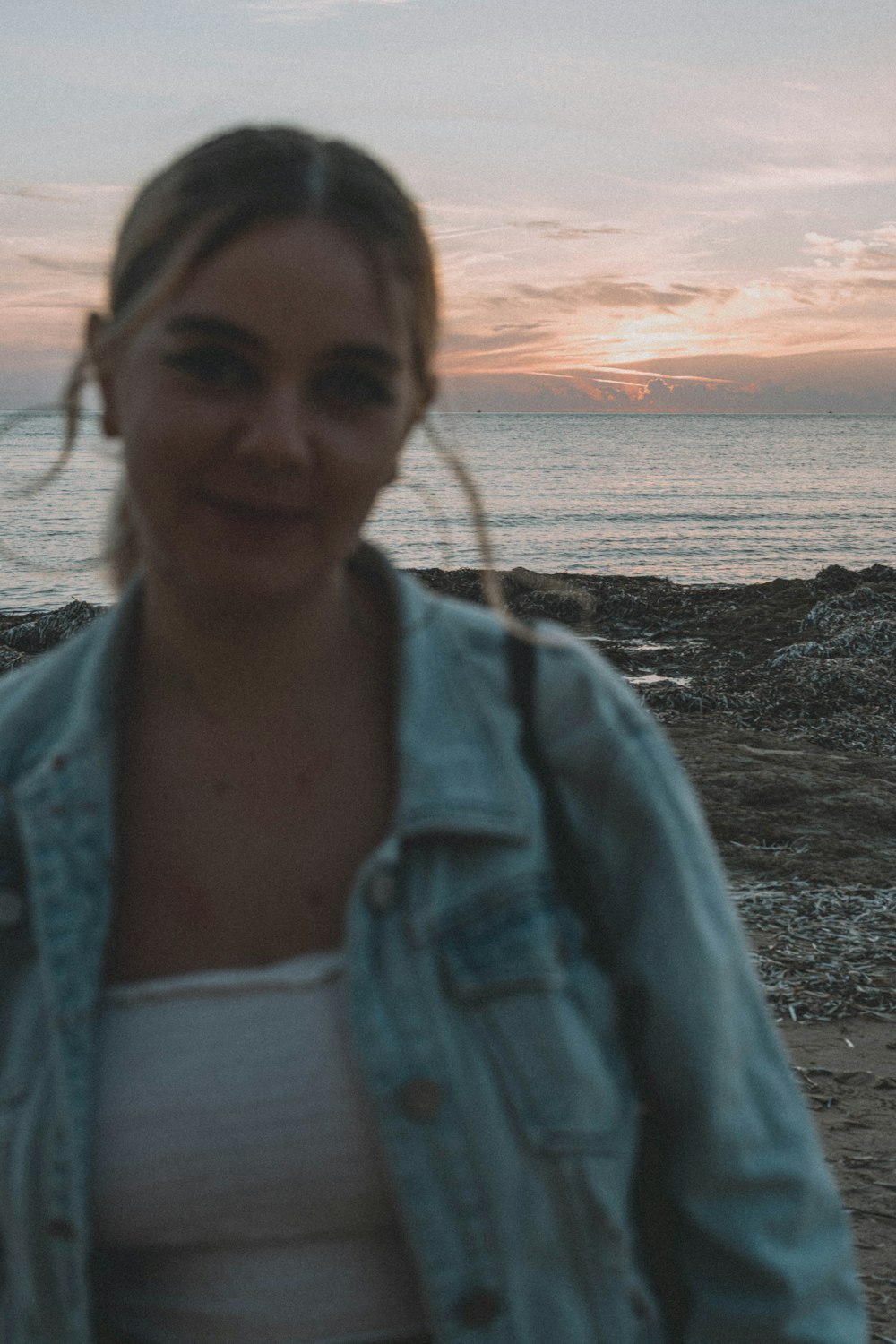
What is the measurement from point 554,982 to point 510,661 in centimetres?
43

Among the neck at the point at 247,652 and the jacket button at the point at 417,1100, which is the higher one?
the neck at the point at 247,652

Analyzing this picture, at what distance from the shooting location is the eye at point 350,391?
1562mm

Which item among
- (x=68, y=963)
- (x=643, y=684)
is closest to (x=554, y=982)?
(x=68, y=963)

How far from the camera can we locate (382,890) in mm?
1499

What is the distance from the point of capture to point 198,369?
1.53m

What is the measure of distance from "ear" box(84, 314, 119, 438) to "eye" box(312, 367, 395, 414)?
350mm

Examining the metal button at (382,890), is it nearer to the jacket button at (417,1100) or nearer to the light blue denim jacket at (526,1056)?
the light blue denim jacket at (526,1056)

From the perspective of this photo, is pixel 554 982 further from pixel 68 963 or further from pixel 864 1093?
pixel 864 1093

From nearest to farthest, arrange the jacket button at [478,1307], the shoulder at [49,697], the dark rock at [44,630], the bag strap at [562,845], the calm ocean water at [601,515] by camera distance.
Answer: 1. the jacket button at [478,1307]
2. the bag strap at [562,845]
3. the shoulder at [49,697]
4. the dark rock at [44,630]
5. the calm ocean water at [601,515]

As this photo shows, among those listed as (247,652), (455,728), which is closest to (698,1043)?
(455,728)

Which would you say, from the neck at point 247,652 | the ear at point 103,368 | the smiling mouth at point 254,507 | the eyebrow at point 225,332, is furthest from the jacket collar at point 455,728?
the ear at point 103,368

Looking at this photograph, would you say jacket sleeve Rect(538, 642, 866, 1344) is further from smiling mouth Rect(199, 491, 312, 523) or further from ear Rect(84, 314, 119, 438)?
ear Rect(84, 314, 119, 438)

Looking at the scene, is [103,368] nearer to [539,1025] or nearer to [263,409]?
[263,409]

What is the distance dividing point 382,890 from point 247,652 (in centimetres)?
42
